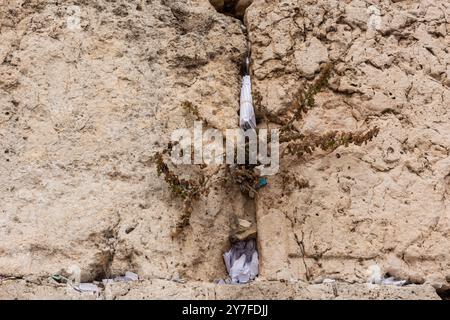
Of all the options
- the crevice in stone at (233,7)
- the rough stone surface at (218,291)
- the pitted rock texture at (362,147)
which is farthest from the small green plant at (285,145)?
the crevice in stone at (233,7)

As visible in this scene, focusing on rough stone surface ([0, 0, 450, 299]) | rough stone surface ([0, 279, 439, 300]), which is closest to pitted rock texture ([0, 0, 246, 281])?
rough stone surface ([0, 0, 450, 299])

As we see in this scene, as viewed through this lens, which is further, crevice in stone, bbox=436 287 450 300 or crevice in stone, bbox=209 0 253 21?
crevice in stone, bbox=209 0 253 21

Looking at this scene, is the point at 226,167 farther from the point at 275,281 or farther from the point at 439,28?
the point at 439,28

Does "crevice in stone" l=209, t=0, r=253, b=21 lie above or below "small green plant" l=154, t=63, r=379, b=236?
above

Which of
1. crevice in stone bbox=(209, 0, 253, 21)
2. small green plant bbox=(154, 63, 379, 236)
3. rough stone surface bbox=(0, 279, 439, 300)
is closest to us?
rough stone surface bbox=(0, 279, 439, 300)

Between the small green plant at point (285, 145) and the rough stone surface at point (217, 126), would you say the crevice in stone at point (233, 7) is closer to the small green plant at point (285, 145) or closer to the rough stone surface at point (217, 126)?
the rough stone surface at point (217, 126)

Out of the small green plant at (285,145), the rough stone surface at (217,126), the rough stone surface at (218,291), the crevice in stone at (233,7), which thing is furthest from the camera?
the crevice in stone at (233,7)

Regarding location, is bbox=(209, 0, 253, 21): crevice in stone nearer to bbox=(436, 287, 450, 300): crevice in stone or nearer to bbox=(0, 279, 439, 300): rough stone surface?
bbox=(0, 279, 439, 300): rough stone surface

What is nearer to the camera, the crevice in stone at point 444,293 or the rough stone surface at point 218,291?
the rough stone surface at point 218,291
